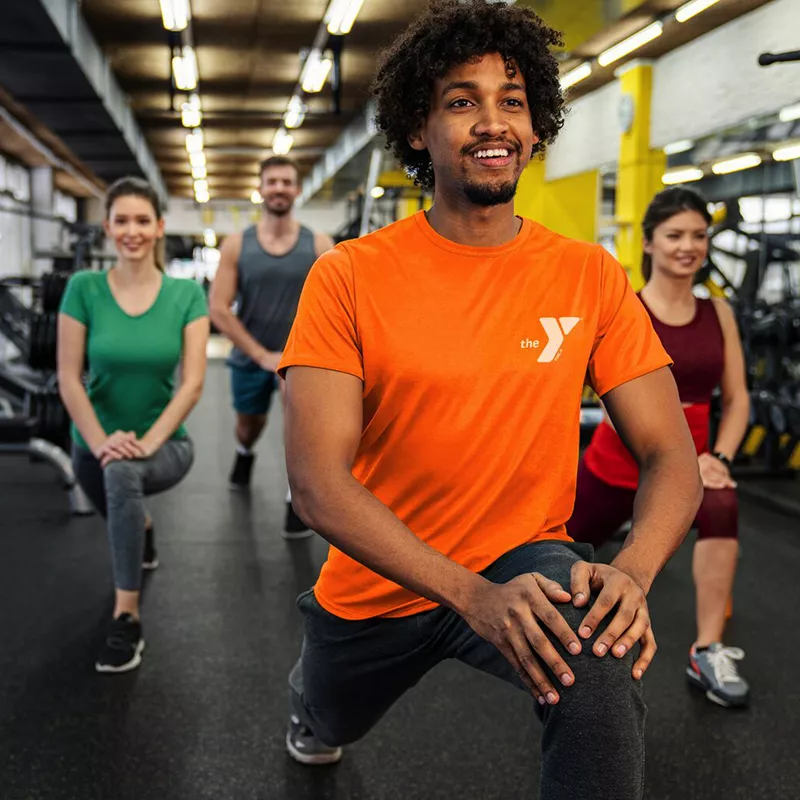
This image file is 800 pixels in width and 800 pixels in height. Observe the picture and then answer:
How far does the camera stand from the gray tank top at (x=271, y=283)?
3814mm

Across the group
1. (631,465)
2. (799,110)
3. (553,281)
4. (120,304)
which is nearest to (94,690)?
(120,304)

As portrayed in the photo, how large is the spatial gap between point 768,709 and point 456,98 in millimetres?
1700

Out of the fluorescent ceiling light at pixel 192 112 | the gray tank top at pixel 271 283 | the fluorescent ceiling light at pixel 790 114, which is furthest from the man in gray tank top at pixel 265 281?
the fluorescent ceiling light at pixel 192 112

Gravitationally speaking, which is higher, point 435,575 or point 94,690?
point 435,575

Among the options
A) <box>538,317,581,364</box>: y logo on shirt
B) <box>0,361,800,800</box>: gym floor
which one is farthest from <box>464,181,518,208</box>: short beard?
<box>0,361,800,800</box>: gym floor

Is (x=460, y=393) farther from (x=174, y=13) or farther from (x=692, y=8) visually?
(x=174, y=13)

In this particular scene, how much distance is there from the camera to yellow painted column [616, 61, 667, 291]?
8789mm

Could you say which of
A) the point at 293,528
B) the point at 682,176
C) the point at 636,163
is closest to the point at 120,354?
the point at 293,528

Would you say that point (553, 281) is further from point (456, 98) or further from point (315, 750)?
point (315, 750)

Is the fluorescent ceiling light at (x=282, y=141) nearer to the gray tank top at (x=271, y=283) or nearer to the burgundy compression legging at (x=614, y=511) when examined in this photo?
the gray tank top at (x=271, y=283)

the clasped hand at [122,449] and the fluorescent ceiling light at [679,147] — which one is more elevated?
the fluorescent ceiling light at [679,147]

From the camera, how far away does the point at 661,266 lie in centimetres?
251

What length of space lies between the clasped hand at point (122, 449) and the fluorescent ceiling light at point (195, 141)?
36.5 feet

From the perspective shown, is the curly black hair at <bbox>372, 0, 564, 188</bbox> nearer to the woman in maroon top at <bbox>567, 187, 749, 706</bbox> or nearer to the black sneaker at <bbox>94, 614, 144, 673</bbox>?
the woman in maroon top at <bbox>567, 187, 749, 706</bbox>
